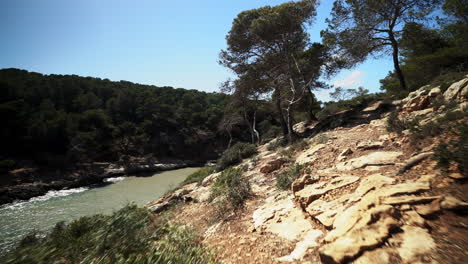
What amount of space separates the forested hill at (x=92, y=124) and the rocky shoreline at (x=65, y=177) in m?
1.88

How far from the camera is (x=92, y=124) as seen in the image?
85.2ft

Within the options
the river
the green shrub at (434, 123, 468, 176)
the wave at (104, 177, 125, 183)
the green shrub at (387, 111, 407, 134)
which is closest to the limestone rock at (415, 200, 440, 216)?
the green shrub at (434, 123, 468, 176)

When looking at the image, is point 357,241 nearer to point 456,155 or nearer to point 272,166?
point 456,155

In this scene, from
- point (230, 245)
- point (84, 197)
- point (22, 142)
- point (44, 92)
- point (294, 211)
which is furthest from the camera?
point (44, 92)

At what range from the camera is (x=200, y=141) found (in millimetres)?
34125

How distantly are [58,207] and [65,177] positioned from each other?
842 centimetres

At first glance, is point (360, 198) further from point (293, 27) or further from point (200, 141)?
point (200, 141)

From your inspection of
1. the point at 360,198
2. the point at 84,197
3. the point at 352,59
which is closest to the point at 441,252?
the point at 360,198

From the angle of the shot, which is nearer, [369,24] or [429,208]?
[429,208]

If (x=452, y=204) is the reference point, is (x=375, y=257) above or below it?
below

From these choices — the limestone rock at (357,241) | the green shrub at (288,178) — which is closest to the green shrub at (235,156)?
the green shrub at (288,178)

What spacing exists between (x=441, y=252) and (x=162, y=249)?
311 centimetres

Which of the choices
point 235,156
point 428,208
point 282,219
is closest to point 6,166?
point 235,156

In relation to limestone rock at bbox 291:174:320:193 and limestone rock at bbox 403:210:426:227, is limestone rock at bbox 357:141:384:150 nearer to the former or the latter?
limestone rock at bbox 291:174:320:193
